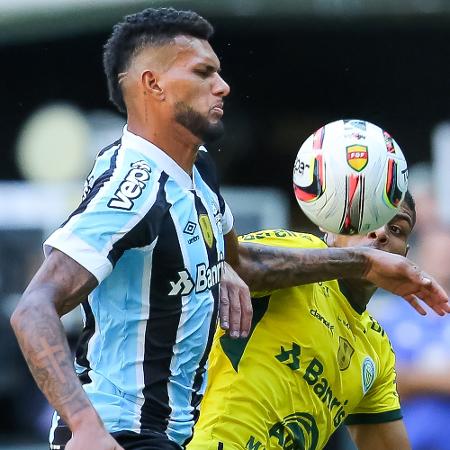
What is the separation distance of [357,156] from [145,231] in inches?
57.5

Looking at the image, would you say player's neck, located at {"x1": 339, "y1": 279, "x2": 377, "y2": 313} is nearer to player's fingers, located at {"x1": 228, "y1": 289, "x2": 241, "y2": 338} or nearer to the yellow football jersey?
the yellow football jersey

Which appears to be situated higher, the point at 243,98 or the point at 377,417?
the point at 243,98

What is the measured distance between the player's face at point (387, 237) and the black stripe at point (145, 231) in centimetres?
169

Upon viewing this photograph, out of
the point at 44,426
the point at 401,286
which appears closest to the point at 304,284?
the point at 401,286

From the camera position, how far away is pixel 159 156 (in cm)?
448

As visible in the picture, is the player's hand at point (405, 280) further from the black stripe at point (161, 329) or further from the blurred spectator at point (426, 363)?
the blurred spectator at point (426, 363)

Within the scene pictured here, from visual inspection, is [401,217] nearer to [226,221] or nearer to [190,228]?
[226,221]

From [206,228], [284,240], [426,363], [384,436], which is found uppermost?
[206,228]

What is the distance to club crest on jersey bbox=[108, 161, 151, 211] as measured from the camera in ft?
13.5

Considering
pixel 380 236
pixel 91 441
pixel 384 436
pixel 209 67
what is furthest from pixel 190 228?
pixel 384 436

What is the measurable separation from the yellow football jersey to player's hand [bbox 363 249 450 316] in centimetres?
37

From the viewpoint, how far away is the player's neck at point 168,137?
4.53m

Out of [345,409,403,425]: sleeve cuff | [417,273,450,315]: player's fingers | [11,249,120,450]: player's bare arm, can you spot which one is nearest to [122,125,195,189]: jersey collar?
[11,249,120,450]: player's bare arm

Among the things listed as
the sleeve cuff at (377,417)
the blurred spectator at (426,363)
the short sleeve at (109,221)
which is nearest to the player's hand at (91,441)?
the short sleeve at (109,221)
